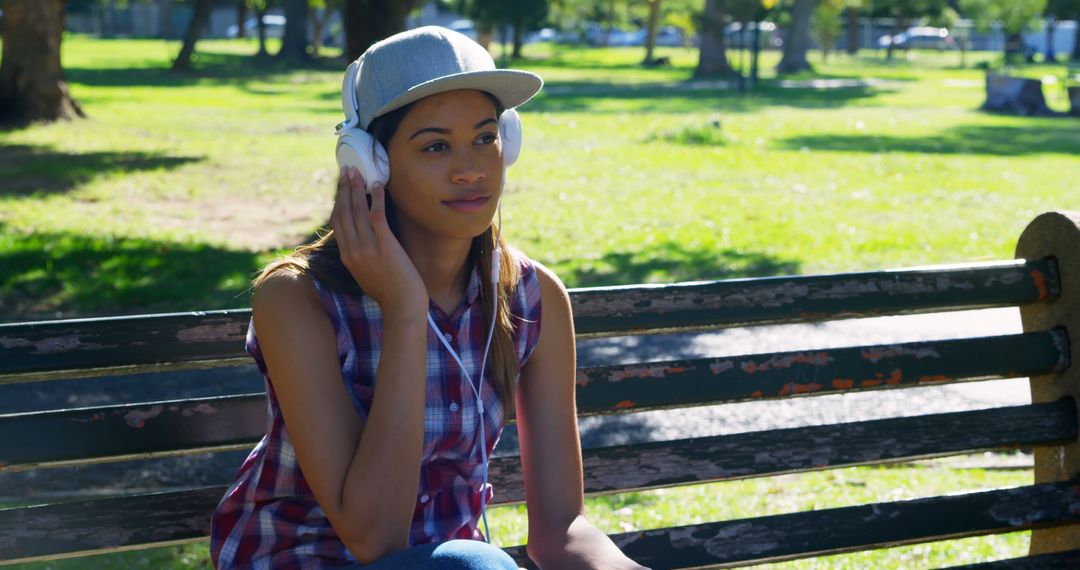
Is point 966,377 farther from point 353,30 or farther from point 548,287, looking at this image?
point 353,30

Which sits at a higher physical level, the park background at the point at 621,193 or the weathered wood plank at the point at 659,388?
the weathered wood plank at the point at 659,388

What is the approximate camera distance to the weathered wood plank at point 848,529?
3123mm

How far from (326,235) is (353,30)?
8508 millimetres

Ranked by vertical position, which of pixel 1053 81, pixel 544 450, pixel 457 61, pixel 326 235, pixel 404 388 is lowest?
pixel 1053 81

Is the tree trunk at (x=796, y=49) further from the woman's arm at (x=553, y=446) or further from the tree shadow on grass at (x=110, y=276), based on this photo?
the woman's arm at (x=553, y=446)

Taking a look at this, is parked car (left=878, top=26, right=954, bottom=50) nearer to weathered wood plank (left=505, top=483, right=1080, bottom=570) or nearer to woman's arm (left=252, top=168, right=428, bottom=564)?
weathered wood plank (left=505, top=483, right=1080, bottom=570)

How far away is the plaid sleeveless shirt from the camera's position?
2.51 m

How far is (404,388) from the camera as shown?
243 cm

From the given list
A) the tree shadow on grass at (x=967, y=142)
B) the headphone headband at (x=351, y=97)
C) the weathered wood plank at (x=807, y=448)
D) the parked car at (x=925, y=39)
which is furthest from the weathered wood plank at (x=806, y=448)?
the parked car at (x=925, y=39)

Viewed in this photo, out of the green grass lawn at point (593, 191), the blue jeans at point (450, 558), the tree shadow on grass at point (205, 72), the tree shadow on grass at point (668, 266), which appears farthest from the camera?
the tree shadow on grass at point (205, 72)

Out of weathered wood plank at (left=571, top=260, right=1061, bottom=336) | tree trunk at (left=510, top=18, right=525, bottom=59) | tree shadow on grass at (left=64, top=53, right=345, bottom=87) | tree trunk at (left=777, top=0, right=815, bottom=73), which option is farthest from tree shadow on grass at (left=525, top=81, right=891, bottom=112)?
weathered wood plank at (left=571, top=260, right=1061, bottom=336)

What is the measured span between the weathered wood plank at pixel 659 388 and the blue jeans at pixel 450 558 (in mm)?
744

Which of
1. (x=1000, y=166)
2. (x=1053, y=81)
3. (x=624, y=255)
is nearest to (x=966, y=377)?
(x=624, y=255)

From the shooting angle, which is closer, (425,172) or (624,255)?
(425,172)
